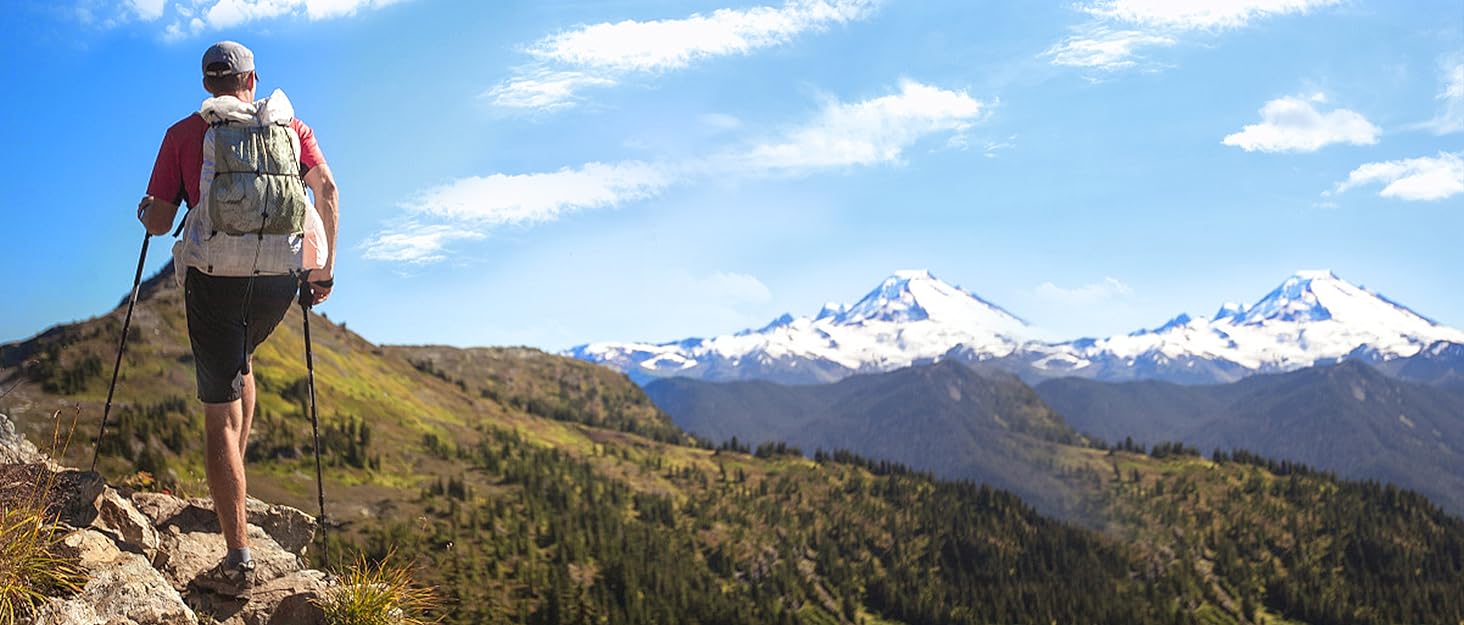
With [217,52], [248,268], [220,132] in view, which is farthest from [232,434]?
[217,52]

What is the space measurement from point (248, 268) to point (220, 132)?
1.50 m

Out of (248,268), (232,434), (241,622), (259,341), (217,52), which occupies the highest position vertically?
(217,52)

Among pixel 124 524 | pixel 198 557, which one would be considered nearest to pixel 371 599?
pixel 198 557

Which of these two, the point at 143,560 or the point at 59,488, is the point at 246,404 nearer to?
the point at 143,560

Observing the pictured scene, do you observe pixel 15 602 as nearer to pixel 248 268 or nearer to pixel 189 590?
pixel 189 590

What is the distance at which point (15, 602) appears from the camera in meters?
10.6

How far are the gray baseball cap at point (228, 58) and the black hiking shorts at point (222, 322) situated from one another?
230 cm

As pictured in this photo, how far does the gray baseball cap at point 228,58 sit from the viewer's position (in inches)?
471

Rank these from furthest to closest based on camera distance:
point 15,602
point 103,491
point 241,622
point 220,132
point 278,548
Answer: point 278,548
point 103,491
point 241,622
point 220,132
point 15,602

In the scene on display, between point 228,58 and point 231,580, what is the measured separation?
611cm

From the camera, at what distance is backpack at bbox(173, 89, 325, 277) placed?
1138 cm

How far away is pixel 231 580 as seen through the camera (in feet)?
41.2

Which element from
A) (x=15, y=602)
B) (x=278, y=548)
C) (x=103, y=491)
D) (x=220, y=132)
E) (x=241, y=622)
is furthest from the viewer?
(x=278, y=548)

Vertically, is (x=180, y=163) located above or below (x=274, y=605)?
above
